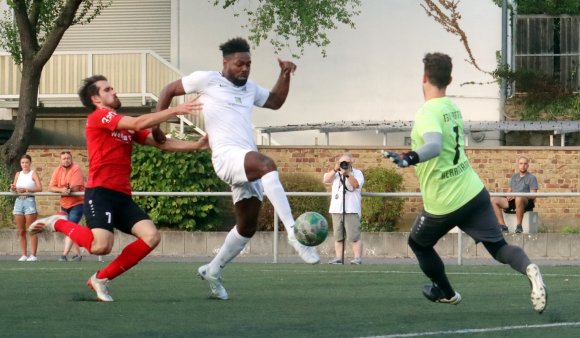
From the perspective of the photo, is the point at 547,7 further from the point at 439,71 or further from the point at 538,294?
the point at 538,294

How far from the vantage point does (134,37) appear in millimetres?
33656

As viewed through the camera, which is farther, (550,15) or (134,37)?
(134,37)

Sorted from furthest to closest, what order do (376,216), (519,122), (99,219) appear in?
(519,122)
(376,216)
(99,219)

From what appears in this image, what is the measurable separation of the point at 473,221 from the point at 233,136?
2312mm

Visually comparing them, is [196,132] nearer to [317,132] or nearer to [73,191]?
[317,132]

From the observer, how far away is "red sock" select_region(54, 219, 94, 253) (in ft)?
38.4

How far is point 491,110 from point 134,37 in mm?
8572

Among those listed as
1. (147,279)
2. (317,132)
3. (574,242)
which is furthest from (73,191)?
(317,132)

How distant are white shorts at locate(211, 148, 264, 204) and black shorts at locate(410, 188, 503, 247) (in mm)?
1747

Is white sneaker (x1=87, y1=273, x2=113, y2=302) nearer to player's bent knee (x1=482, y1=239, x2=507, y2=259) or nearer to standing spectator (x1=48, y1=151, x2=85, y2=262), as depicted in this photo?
player's bent knee (x1=482, y1=239, x2=507, y2=259)

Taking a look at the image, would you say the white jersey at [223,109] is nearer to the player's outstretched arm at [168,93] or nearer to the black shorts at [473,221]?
the player's outstretched arm at [168,93]

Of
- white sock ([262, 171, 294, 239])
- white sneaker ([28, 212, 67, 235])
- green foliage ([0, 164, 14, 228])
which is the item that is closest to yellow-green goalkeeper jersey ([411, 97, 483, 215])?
white sock ([262, 171, 294, 239])

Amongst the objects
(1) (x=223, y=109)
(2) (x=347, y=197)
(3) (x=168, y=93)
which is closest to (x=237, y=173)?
(1) (x=223, y=109)

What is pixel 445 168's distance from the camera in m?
10.1
